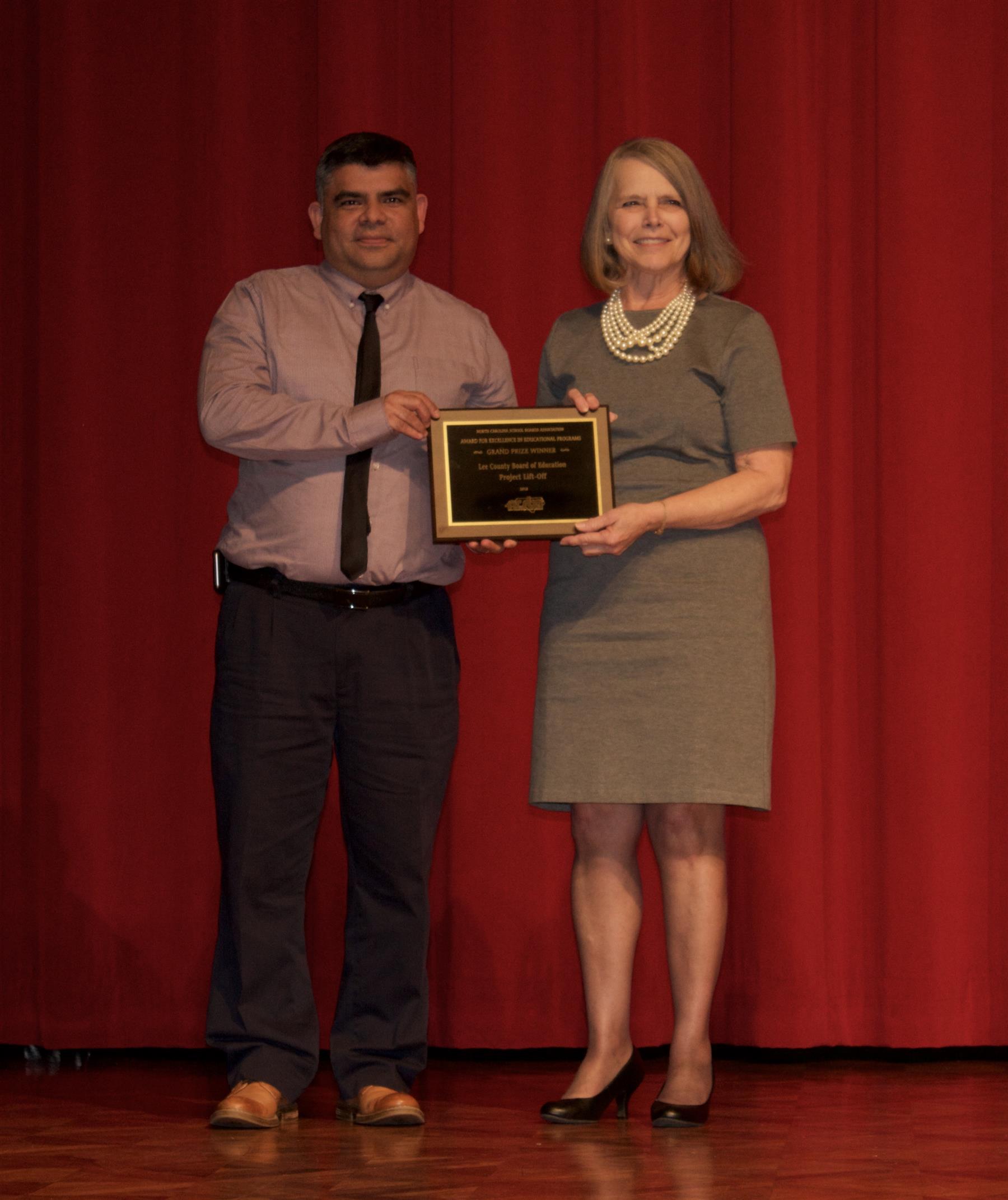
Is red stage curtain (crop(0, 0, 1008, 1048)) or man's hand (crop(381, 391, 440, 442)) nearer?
man's hand (crop(381, 391, 440, 442))

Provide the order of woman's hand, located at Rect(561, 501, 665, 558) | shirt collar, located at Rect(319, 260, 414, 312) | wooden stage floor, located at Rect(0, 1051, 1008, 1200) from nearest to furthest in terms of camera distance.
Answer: wooden stage floor, located at Rect(0, 1051, 1008, 1200) → woman's hand, located at Rect(561, 501, 665, 558) → shirt collar, located at Rect(319, 260, 414, 312)

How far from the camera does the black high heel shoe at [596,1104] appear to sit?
2383mm

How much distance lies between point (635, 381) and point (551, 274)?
3.41ft

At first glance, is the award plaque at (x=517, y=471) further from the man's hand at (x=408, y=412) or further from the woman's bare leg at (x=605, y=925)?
the woman's bare leg at (x=605, y=925)

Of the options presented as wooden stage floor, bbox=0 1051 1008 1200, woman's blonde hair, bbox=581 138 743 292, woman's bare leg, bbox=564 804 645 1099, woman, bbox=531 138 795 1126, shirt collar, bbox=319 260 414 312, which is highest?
woman's blonde hair, bbox=581 138 743 292

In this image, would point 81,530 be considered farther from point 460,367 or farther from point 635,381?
point 635,381

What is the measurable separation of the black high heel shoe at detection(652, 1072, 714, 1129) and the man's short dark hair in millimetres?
1577

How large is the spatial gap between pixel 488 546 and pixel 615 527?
10.5 inches

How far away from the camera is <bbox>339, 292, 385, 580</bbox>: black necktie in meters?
2.47

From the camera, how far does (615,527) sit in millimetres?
2285

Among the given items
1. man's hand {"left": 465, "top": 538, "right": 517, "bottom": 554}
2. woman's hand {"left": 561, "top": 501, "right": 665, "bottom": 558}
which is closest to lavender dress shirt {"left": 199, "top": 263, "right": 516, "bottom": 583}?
man's hand {"left": 465, "top": 538, "right": 517, "bottom": 554}

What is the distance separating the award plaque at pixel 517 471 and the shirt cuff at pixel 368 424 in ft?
0.26

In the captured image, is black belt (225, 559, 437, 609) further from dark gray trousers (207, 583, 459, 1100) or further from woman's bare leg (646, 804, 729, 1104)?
woman's bare leg (646, 804, 729, 1104)

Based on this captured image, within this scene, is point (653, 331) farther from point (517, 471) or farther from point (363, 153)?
point (363, 153)
